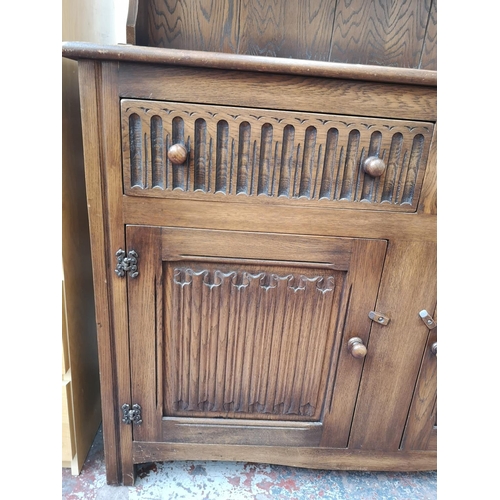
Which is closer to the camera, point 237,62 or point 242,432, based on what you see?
point 237,62

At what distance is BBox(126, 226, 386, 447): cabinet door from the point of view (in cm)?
63

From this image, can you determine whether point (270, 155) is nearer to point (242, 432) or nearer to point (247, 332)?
point (247, 332)

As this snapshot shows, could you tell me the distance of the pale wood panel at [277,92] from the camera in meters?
0.54

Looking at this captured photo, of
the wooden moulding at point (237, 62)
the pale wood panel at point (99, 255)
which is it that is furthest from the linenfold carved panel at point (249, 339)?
the wooden moulding at point (237, 62)

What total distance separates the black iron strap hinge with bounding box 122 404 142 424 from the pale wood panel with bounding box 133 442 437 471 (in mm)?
66

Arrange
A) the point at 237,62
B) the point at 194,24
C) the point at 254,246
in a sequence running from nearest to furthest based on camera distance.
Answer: the point at 237,62 → the point at 254,246 → the point at 194,24

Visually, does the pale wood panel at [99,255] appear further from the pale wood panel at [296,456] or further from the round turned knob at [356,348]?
the round turned knob at [356,348]

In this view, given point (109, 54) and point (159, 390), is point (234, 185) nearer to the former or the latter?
point (109, 54)

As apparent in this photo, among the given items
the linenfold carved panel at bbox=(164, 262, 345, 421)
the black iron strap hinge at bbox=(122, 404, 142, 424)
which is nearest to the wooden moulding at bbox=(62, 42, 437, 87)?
the linenfold carved panel at bbox=(164, 262, 345, 421)

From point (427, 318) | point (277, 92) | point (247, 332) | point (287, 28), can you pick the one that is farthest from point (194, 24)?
point (427, 318)

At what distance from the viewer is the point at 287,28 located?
75cm

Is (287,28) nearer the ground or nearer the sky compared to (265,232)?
nearer the sky

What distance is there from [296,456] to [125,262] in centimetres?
57
